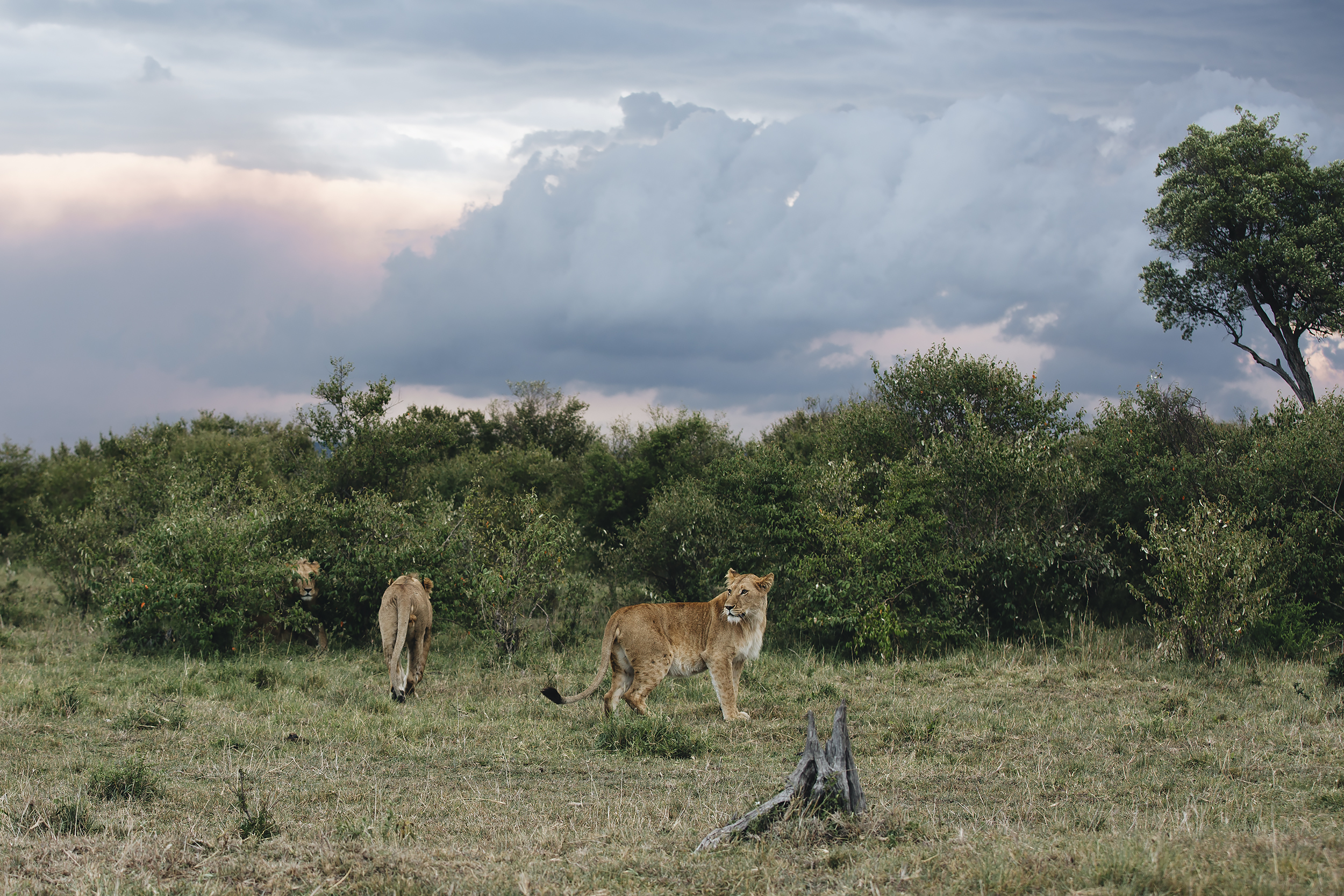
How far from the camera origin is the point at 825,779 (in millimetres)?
7270

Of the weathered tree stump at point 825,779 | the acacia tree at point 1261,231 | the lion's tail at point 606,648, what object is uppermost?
the acacia tree at point 1261,231

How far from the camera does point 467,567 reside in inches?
716

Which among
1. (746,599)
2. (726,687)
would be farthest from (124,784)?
(746,599)

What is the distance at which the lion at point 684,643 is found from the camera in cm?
1212

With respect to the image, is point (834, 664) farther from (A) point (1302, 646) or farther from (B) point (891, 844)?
(B) point (891, 844)

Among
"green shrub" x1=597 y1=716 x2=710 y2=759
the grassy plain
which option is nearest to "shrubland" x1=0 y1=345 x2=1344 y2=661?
the grassy plain

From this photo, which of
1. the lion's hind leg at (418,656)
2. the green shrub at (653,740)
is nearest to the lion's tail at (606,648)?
the green shrub at (653,740)

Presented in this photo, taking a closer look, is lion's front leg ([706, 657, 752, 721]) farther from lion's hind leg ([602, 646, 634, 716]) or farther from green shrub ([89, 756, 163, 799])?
green shrub ([89, 756, 163, 799])

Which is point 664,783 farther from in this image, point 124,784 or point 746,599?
point 124,784

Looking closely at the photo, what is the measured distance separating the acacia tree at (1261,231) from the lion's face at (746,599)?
25.5m

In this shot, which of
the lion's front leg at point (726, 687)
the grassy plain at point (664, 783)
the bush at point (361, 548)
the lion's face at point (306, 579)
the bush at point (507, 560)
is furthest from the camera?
the bush at point (361, 548)

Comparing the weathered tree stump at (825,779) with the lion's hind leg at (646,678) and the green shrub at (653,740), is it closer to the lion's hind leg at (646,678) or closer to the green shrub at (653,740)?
the green shrub at (653,740)

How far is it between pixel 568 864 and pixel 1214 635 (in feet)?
42.7

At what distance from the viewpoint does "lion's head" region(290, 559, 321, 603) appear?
1836 cm
